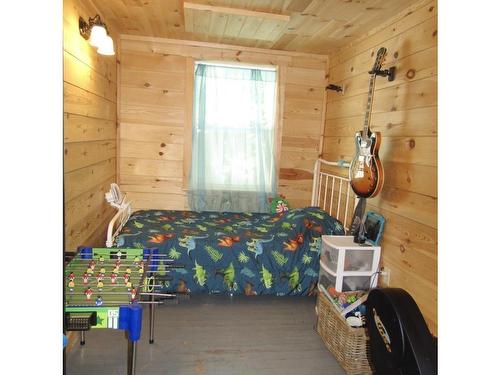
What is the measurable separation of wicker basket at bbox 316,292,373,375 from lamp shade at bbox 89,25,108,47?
2222 mm

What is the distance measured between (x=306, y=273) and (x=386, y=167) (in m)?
0.98

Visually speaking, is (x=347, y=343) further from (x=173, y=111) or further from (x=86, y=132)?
(x=173, y=111)

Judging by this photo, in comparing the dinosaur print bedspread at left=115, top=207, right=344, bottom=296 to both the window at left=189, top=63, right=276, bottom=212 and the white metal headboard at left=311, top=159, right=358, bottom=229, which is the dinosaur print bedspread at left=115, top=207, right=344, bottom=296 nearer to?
the white metal headboard at left=311, top=159, right=358, bottom=229

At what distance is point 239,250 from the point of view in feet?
8.61

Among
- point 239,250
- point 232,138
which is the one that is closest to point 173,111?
point 232,138

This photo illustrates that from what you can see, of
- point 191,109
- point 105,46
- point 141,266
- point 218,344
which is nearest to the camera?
point 141,266

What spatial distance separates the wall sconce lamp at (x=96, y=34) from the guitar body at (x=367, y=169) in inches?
71.9

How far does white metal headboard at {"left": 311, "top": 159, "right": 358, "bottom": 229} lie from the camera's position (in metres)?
3.04

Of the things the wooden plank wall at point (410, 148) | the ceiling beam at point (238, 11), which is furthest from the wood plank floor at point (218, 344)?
the ceiling beam at point (238, 11)

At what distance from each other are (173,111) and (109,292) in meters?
2.45

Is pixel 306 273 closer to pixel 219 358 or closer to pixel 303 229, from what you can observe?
pixel 303 229

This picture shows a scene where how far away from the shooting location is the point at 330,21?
2.70 meters
